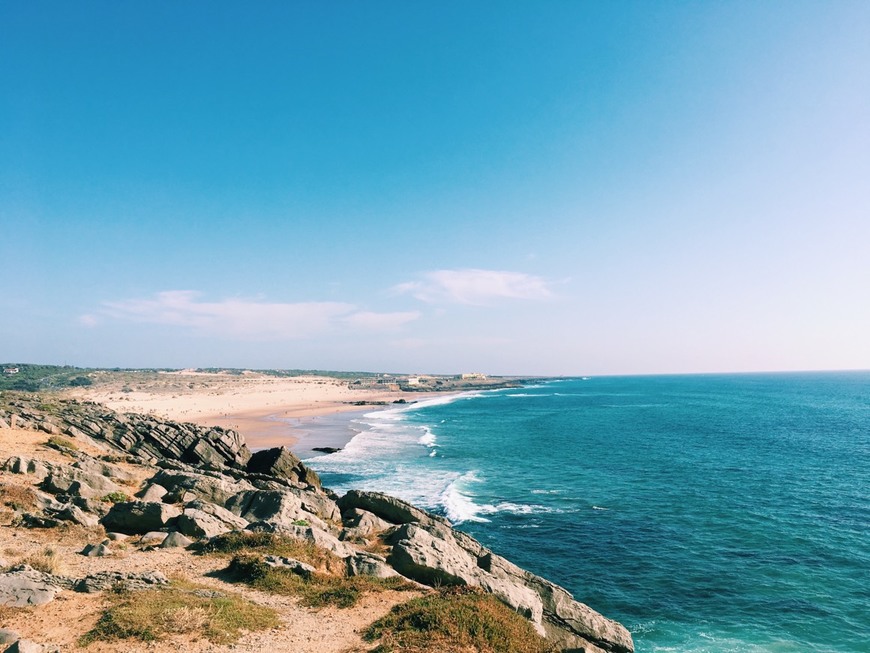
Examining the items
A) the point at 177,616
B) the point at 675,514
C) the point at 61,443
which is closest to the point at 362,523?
the point at 177,616

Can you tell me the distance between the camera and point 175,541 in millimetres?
19719

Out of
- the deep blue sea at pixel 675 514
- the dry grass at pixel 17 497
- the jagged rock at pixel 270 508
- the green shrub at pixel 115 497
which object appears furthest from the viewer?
the green shrub at pixel 115 497

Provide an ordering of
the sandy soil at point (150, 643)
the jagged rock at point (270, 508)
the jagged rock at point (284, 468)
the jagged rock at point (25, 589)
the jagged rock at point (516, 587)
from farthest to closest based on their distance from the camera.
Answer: the jagged rock at point (284, 468)
the jagged rock at point (270, 508)
the jagged rock at point (516, 587)
the jagged rock at point (25, 589)
the sandy soil at point (150, 643)

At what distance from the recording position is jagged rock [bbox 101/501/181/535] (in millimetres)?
21281

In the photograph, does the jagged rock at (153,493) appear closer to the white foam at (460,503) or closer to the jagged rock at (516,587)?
the jagged rock at (516,587)

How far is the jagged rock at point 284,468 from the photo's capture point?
4591cm

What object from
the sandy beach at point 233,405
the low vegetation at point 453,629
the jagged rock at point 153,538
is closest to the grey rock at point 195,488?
the jagged rock at point 153,538

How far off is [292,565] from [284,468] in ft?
103

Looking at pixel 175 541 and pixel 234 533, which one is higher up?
pixel 234 533

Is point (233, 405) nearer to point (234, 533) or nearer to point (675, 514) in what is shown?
point (675, 514)

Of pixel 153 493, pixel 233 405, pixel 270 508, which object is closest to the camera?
pixel 270 508

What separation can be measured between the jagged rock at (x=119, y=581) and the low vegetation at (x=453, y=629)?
742 cm

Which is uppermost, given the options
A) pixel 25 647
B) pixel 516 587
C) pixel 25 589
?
pixel 25 647

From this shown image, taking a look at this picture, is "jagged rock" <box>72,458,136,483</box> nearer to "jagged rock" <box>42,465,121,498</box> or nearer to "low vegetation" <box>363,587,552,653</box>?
"jagged rock" <box>42,465,121,498</box>
